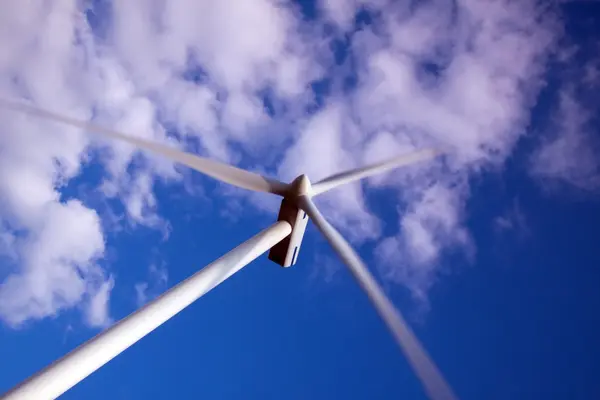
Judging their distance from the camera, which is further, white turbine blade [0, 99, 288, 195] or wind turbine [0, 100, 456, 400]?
white turbine blade [0, 99, 288, 195]

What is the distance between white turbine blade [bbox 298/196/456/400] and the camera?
7523mm

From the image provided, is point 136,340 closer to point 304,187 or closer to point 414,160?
point 304,187

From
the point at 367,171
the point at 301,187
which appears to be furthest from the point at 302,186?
the point at 367,171

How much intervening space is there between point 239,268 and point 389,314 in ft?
18.3

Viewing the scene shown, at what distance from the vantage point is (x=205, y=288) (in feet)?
47.2

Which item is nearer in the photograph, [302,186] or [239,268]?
[239,268]

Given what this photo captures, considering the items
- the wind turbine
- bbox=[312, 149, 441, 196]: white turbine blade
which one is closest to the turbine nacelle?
the wind turbine

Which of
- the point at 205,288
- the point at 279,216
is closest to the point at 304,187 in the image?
the point at 279,216

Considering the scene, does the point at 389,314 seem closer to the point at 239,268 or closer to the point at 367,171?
the point at 239,268

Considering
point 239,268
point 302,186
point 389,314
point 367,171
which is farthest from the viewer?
point 367,171

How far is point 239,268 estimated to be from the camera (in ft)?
52.2

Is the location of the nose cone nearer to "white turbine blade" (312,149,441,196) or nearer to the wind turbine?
the wind turbine

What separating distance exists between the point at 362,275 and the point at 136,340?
18.8 feet

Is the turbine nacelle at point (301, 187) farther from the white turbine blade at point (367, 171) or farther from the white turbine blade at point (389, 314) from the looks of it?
the white turbine blade at point (367, 171)
